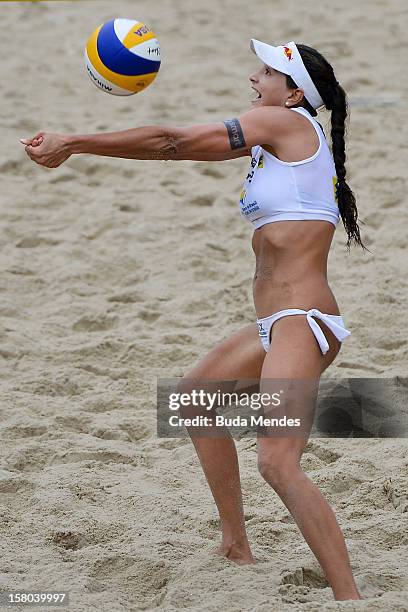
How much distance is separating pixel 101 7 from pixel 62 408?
23.2 ft

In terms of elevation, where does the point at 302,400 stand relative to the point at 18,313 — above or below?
above

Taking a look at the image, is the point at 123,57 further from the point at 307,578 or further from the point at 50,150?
the point at 307,578

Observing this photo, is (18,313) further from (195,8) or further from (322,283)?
(195,8)

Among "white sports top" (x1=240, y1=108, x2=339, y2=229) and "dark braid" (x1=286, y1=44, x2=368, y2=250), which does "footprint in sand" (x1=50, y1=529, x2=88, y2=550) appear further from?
"dark braid" (x1=286, y1=44, x2=368, y2=250)

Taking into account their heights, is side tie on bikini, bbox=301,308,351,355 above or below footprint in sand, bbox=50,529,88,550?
above

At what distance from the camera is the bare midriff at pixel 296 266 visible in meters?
3.34

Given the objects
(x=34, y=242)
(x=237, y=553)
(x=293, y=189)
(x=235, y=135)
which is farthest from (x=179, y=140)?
(x=34, y=242)

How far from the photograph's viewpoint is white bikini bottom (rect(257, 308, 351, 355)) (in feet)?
10.7

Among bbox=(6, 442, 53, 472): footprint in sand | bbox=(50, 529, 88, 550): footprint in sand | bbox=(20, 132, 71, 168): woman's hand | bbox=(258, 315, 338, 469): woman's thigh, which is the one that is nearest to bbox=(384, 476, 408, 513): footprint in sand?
bbox=(258, 315, 338, 469): woman's thigh

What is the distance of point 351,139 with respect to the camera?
24.8 feet

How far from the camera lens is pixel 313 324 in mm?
3264

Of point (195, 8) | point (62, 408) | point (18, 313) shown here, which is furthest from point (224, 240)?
point (195, 8)

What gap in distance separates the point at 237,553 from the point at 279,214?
1.15 metres

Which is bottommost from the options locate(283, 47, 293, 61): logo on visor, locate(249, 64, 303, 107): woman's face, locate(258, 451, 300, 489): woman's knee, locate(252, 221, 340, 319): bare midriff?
locate(258, 451, 300, 489): woman's knee
